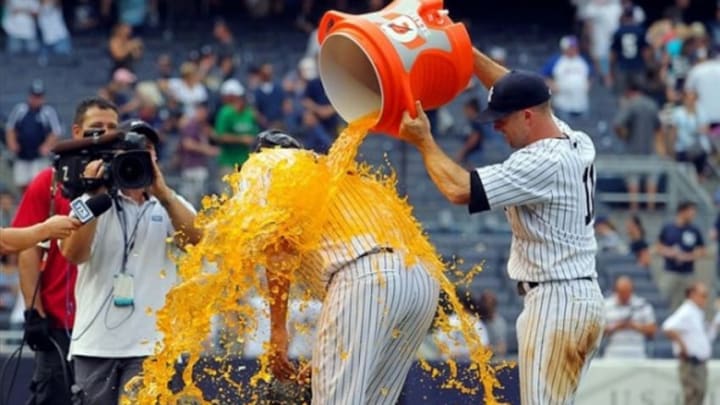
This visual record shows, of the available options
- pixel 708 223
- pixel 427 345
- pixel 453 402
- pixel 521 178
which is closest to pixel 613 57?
pixel 708 223

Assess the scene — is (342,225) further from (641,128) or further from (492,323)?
(641,128)

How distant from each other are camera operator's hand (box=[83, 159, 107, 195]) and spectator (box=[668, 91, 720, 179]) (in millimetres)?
12702

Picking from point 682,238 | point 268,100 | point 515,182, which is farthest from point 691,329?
point 515,182

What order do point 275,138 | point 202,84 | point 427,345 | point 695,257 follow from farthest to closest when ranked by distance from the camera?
point 202,84 < point 695,257 < point 427,345 < point 275,138

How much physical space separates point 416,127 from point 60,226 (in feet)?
5.93

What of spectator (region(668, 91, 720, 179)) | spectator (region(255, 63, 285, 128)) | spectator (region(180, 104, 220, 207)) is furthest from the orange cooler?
spectator (region(668, 91, 720, 179))

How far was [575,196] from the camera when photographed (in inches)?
345

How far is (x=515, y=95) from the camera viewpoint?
8711mm

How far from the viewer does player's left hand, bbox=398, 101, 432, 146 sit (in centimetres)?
854

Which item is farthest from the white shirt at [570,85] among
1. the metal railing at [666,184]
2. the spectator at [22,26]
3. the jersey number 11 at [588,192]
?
the jersey number 11 at [588,192]

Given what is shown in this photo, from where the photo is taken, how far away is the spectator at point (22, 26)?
24.5m

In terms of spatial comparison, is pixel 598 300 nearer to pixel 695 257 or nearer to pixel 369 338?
pixel 369 338

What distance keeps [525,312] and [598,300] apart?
336 millimetres

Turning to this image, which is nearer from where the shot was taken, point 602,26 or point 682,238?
point 682,238
